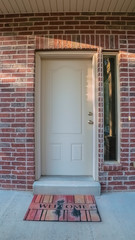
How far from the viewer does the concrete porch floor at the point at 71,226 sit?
1.64 m

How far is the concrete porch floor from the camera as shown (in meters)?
1.64

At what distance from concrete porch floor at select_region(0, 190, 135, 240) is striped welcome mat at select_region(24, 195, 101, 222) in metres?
0.07

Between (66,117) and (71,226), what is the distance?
149 cm

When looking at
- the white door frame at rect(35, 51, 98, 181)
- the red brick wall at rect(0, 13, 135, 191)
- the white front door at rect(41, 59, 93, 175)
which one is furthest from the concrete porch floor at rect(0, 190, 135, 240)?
the white front door at rect(41, 59, 93, 175)

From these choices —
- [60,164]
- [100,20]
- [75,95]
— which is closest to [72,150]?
[60,164]

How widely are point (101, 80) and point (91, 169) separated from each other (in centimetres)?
135

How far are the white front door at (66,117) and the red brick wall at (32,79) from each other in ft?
0.83

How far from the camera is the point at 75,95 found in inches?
110

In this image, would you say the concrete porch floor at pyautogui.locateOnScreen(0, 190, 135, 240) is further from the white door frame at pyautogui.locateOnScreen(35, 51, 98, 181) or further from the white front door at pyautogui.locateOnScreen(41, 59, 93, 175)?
the white front door at pyautogui.locateOnScreen(41, 59, 93, 175)

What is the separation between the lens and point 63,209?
81.4 inches

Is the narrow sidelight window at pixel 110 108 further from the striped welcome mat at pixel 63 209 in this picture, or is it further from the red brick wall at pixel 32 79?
the striped welcome mat at pixel 63 209

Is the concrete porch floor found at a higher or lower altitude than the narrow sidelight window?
lower

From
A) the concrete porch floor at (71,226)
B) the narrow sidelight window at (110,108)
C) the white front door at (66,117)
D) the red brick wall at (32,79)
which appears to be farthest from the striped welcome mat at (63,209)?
the narrow sidelight window at (110,108)

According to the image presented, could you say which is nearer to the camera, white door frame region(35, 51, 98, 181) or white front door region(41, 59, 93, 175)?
white door frame region(35, 51, 98, 181)
